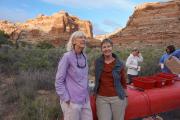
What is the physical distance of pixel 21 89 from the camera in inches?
333

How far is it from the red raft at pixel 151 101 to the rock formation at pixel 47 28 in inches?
2912

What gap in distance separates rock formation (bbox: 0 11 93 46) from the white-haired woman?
75542 millimetres

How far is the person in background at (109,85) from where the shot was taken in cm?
448

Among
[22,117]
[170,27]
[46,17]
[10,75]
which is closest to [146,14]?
[170,27]

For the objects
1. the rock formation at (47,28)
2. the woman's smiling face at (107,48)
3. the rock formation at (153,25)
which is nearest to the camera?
the woman's smiling face at (107,48)

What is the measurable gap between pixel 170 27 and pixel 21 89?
55155 mm

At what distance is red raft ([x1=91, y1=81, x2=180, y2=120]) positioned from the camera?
541 centimetres

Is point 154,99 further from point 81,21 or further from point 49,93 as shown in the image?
point 81,21

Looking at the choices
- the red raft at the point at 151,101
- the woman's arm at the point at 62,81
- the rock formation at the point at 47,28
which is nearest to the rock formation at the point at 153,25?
the rock formation at the point at 47,28

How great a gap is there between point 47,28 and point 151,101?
87267 mm

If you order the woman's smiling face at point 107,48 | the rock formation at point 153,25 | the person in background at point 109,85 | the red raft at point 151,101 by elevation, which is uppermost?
the rock formation at point 153,25

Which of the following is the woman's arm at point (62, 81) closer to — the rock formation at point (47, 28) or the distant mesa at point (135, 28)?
the distant mesa at point (135, 28)

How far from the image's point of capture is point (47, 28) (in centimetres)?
9131

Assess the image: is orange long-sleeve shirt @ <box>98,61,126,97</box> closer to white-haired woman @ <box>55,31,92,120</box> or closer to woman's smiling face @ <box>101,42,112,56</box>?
woman's smiling face @ <box>101,42,112,56</box>
